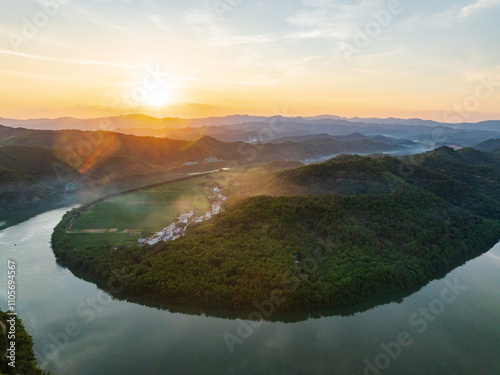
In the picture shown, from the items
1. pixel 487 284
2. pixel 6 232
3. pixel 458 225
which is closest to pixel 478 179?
pixel 458 225

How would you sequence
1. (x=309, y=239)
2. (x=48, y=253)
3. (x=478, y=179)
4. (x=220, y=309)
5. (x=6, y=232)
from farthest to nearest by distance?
(x=478, y=179), (x=6, y=232), (x=48, y=253), (x=309, y=239), (x=220, y=309)

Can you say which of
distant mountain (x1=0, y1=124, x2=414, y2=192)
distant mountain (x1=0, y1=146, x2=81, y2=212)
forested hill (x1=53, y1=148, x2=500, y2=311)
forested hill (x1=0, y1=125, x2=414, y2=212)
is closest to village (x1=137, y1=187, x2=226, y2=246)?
forested hill (x1=53, y1=148, x2=500, y2=311)

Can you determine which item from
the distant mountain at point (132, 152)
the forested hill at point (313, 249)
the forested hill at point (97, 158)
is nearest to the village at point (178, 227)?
the forested hill at point (313, 249)

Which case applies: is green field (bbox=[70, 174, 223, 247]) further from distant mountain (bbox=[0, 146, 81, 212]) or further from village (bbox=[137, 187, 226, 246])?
distant mountain (bbox=[0, 146, 81, 212])

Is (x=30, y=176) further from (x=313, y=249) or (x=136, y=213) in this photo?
(x=313, y=249)

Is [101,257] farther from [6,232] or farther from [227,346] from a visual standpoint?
[6,232]

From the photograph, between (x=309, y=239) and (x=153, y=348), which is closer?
(x=153, y=348)

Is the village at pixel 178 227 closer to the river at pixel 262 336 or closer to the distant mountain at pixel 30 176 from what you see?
the river at pixel 262 336
